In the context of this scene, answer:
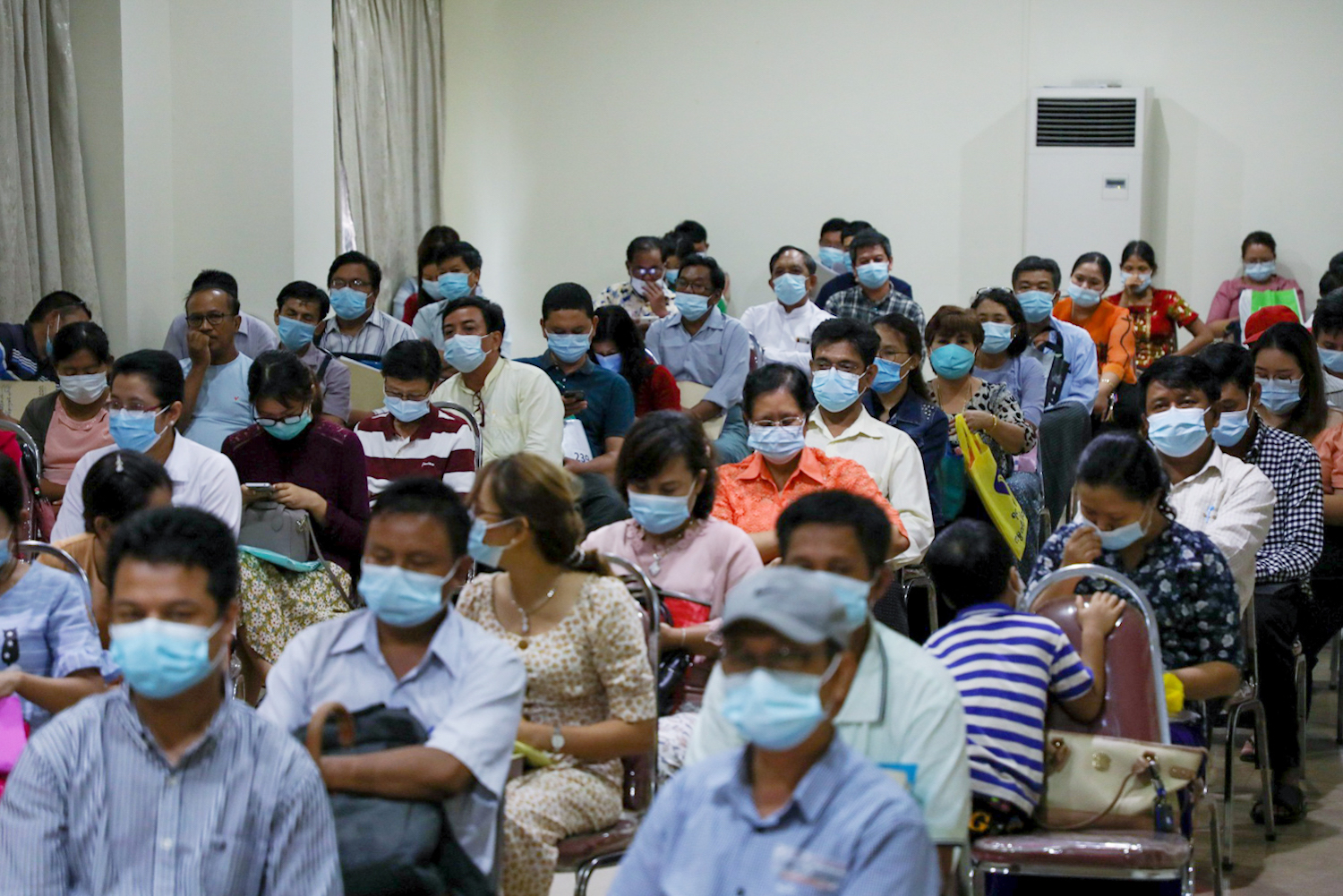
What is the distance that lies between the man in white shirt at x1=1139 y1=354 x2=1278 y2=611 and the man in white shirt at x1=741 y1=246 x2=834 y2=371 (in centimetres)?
338

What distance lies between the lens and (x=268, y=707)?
2236 mm

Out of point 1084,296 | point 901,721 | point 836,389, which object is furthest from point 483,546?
point 1084,296

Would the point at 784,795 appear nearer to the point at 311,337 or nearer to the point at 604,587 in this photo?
the point at 604,587

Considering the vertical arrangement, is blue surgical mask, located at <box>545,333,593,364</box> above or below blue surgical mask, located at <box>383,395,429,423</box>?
above

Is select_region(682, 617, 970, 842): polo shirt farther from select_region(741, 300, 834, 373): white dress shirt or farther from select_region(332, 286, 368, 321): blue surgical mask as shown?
select_region(741, 300, 834, 373): white dress shirt

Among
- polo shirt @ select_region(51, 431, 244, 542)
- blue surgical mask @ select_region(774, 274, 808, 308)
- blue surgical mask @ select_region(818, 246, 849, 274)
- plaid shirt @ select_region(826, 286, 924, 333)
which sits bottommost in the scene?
polo shirt @ select_region(51, 431, 244, 542)

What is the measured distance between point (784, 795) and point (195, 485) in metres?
2.27

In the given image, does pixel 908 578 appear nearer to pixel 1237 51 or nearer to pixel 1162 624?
pixel 1162 624

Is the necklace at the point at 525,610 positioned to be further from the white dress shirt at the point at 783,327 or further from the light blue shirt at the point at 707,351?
the white dress shirt at the point at 783,327

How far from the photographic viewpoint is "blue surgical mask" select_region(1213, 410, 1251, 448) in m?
3.91

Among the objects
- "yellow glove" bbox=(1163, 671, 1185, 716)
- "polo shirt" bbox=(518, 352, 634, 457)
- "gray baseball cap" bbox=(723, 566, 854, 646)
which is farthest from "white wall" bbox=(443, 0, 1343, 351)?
"gray baseball cap" bbox=(723, 566, 854, 646)

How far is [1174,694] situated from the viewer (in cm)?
278

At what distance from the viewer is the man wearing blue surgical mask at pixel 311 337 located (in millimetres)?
5398

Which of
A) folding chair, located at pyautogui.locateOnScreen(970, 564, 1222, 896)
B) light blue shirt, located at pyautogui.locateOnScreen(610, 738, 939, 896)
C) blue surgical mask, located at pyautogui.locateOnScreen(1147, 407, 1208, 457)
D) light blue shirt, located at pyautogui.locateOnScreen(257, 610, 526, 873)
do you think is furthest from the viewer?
blue surgical mask, located at pyautogui.locateOnScreen(1147, 407, 1208, 457)
